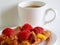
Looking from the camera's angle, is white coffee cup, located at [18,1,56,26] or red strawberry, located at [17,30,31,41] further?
white coffee cup, located at [18,1,56,26]

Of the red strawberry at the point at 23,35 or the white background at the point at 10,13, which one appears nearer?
the red strawberry at the point at 23,35

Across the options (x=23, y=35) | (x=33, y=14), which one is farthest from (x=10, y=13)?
(x=23, y=35)

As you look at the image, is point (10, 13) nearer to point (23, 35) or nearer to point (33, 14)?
point (33, 14)

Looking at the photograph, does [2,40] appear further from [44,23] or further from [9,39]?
[44,23]

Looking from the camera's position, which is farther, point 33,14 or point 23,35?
point 33,14

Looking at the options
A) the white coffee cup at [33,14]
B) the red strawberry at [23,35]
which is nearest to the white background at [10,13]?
the white coffee cup at [33,14]

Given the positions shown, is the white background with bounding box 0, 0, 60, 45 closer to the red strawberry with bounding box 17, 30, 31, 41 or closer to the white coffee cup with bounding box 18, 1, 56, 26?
the white coffee cup with bounding box 18, 1, 56, 26

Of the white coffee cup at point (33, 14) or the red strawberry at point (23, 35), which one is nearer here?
the red strawberry at point (23, 35)

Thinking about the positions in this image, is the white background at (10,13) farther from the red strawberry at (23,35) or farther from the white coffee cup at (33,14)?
the red strawberry at (23,35)

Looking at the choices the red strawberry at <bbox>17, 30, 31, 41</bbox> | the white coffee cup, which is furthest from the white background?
the red strawberry at <bbox>17, 30, 31, 41</bbox>

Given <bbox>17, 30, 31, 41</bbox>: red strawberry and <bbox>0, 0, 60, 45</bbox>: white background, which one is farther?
<bbox>0, 0, 60, 45</bbox>: white background

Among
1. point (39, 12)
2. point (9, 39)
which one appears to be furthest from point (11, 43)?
point (39, 12)
